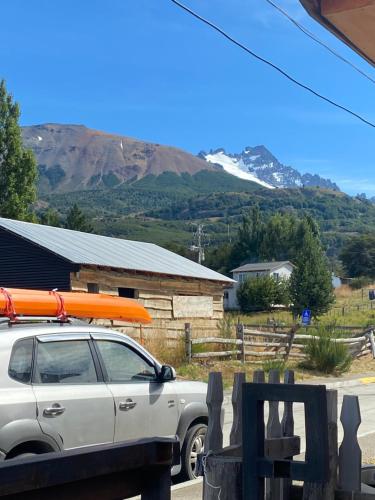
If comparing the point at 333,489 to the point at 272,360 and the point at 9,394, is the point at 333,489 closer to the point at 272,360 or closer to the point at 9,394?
the point at 9,394

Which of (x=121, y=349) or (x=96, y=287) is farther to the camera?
(x=96, y=287)

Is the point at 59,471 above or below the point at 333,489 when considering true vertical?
above

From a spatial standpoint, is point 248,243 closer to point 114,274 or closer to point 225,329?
point 225,329

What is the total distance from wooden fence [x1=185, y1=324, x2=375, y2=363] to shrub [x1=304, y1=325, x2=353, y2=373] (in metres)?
0.32

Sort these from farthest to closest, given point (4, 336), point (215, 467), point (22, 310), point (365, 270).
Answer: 1. point (365, 270)
2. point (22, 310)
3. point (4, 336)
4. point (215, 467)

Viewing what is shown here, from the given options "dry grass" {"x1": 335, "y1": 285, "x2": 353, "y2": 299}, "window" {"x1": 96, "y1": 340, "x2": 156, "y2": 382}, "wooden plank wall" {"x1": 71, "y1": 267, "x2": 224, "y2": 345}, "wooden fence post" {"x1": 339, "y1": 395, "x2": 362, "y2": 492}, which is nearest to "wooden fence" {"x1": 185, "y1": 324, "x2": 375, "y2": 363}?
"wooden plank wall" {"x1": 71, "y1": 267, "x2": 224, "y2": 345}

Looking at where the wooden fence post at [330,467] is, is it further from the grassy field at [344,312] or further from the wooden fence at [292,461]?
the grassy field at [344,312]

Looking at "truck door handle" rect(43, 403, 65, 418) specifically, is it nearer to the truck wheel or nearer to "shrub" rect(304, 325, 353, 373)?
the truck wheel

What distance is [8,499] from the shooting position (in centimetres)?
209

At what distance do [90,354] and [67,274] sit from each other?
536 inches

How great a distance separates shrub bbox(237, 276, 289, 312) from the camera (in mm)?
69375

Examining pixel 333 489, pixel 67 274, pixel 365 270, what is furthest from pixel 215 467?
pixel 365 270

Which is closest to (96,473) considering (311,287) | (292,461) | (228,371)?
(292,461)

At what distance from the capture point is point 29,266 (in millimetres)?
21594
